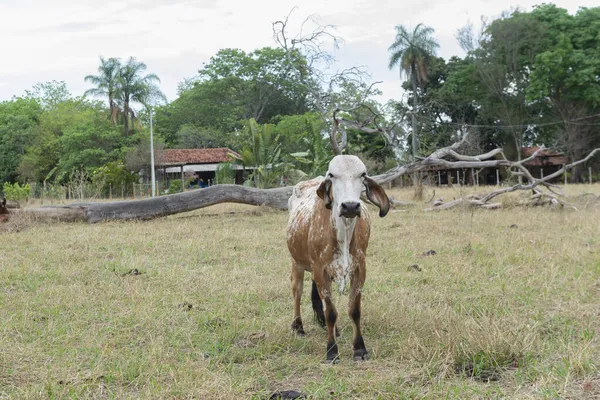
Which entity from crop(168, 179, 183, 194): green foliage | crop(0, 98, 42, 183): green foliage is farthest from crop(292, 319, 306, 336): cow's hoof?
crop(0, 98, 42, 183): green foliage

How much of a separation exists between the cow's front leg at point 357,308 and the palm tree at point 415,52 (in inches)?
1515

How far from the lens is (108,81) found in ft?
134

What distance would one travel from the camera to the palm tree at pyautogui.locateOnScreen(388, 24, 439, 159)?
4131cm

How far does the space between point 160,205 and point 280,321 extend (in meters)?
9.97

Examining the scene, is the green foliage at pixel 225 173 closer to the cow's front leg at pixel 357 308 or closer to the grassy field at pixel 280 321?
the grassy field at pixel 280 321

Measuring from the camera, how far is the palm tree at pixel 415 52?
41312 mm

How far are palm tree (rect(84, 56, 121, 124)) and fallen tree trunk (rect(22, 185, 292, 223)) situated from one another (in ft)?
94.5

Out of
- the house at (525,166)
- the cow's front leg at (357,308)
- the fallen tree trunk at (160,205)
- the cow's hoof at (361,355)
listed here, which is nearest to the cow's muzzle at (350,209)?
the cow's front leg at (357,308)

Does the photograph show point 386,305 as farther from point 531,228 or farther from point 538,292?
point 531,228

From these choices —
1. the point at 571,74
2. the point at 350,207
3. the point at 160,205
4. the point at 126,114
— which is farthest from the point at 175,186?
the point at 350,207

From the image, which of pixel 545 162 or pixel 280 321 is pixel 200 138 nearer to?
pixel 545 162

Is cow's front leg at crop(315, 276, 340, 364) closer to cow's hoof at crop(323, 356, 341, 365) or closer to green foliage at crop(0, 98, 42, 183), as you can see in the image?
cow's hoof at crop(323, 356, 341, 365)

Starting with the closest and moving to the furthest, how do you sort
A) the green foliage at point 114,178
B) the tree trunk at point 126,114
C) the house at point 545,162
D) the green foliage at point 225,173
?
the green foliage at point 225,173 → the green foliage at point 114,178 → the tree trunk at point 126,114 → the house at point 545,162

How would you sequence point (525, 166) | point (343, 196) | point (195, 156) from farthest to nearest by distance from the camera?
point (525, 166), point (195, 156), point (343, 196)
